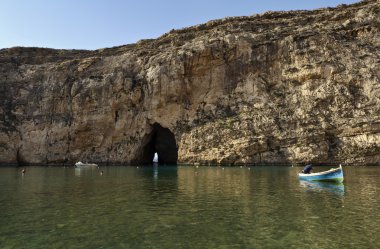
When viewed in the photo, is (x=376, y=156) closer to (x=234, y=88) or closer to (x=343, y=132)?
(x=343, y=132)

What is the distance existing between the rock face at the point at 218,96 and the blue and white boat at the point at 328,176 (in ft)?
81.8

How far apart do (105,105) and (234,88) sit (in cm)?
2642

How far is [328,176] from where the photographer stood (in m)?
31.3

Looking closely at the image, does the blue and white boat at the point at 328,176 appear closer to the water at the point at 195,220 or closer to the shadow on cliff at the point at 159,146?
the water at the point at 195,220

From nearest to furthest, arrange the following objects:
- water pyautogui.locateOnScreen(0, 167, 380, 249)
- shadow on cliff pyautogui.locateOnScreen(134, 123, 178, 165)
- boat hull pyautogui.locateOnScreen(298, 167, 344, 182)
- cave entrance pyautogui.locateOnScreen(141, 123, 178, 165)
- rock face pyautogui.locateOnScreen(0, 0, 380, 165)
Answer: water pyautogui.locateOnScreen(0, 167, 380, 249) < boat hull pyautogui.locateOnScreen(298, 167, 344, 182) < rock face pyautogui.locateOnScreen(0, 0, 380, 165) < shadow on cliff pyautogui.locateOnScreen(134, 123, 178, 165) < cave entrance pyautogui.locateOnScreen(141, 123, 178, 165)

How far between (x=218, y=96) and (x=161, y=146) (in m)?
23.4

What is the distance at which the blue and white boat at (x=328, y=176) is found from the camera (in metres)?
30.2

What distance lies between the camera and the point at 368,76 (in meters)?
59.9

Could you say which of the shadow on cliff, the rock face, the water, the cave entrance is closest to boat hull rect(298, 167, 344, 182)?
the water

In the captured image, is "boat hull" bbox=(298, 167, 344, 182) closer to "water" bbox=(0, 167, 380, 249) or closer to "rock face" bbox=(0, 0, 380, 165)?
"water" bbox=(0, 167, 380, 249)

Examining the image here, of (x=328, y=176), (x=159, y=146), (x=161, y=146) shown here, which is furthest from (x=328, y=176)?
(x=159, y=146)

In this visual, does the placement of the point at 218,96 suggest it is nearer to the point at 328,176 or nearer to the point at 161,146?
the point at 161,146

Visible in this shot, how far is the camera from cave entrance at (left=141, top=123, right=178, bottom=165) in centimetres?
7979

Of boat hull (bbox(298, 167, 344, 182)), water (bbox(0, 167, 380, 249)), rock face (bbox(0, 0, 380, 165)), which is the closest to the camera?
water (bbox(0, 167, 380, 249))
